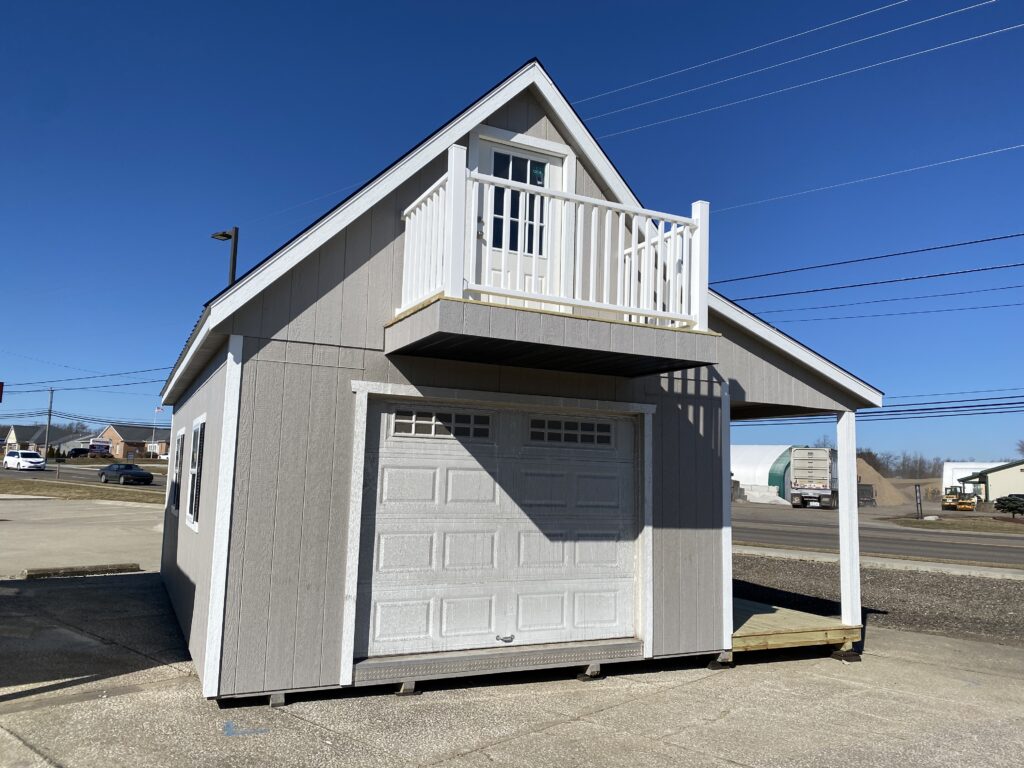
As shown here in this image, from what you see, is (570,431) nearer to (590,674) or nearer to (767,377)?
(590,674)

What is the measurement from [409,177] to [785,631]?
5978 mm

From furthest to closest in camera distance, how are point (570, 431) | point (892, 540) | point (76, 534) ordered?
1. point (892, 540)
2. point (76, 534)
3. point (570, 431)

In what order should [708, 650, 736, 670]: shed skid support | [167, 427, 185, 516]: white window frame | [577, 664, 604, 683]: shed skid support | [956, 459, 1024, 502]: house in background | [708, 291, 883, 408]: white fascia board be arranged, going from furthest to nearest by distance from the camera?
[956, 459, 1024, 502]: house in background, [167, 427, 185, 516]: white window frame, [708, 291, 883, 408]: white fascia board, [708, 650, 736, 670]: shed skid support, [577, 664, 604, 683]: shed skid support

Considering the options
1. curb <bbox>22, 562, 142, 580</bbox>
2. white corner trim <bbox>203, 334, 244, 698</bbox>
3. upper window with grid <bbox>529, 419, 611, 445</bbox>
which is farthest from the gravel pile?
curb <bbox>22, 562, 142, 580</bbox>

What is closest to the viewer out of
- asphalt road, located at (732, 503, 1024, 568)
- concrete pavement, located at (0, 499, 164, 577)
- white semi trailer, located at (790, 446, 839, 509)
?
concrete pavement, located at (0, 499, 164, 577)

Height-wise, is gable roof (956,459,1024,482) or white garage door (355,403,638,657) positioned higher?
gable roof (956,459,1024,482)

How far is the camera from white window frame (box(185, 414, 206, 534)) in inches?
295

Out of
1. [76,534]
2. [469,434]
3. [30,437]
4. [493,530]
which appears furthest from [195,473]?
[30,437]

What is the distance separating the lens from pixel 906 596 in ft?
43.6

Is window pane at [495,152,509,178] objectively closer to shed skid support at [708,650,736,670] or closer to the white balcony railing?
the white balcony railing

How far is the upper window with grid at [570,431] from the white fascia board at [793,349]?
183 centimetres

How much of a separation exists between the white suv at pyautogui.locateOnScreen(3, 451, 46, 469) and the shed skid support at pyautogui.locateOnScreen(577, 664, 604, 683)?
226 ft

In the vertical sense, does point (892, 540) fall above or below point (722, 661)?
Answer: above

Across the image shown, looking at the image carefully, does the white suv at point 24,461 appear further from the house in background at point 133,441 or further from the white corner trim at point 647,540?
the white corner trim at point 647,540
